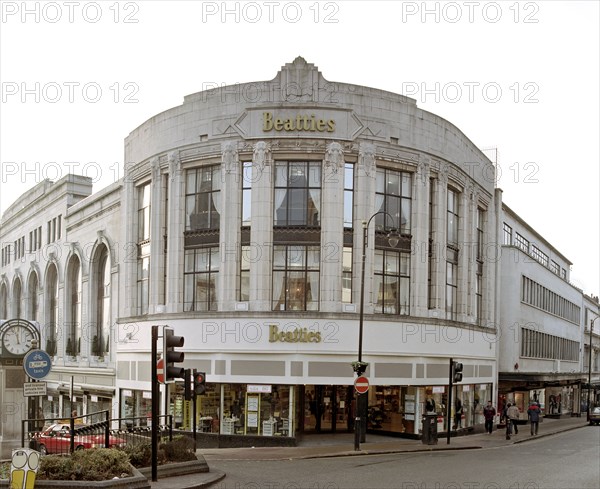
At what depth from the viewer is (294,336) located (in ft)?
107

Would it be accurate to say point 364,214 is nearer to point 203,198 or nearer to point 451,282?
point 203,198

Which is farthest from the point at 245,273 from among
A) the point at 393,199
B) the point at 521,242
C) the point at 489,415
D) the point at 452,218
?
the point at 521,242

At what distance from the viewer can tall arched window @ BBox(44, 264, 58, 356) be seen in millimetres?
56438

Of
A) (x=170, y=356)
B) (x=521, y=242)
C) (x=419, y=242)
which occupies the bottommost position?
(x=170, y=356)

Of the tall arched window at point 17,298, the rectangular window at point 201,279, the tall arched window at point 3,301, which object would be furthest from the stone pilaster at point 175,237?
the tall arched window at point 3,301

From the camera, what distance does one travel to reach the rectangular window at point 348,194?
34.2 m

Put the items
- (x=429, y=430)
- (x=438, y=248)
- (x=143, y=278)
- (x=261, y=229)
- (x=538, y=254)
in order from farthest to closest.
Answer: (x=538, y=254), (x=143, y=278), (x=438, y=248), (x=261, y=229), (x=429, y=430)

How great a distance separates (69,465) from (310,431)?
63.8 feet

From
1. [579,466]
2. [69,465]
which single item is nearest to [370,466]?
[579,466]

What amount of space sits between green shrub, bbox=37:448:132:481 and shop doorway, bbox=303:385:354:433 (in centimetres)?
1844

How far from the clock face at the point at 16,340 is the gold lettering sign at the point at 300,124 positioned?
43.5 ft

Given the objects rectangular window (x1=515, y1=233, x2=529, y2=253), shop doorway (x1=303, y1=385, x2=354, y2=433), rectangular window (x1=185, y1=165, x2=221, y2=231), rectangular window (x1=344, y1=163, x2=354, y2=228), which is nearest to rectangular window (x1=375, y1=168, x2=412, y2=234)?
rectangular window (x1=344, y1=163, x2=354, y2=228)

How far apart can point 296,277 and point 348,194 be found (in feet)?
14.3

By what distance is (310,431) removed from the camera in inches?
1401
